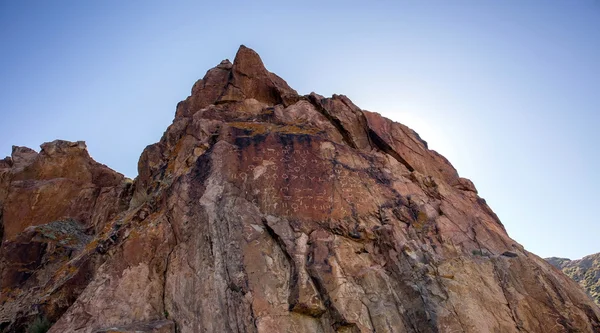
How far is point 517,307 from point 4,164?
37375 mm

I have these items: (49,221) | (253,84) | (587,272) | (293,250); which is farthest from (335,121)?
(587,272)

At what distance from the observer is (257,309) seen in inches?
575

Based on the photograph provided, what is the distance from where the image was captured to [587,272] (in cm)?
5116

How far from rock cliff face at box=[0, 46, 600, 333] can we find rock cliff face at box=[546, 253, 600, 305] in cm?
3374

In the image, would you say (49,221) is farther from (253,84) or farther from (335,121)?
(335,121)

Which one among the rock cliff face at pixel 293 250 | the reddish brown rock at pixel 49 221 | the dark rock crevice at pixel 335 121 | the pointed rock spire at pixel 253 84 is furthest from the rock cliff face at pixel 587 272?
the reddish brown rock at pixel 49 221

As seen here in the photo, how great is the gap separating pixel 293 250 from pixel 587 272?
5114 centimetres

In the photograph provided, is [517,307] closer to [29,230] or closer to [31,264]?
[31,264]

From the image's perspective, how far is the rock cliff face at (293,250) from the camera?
49.4 ft

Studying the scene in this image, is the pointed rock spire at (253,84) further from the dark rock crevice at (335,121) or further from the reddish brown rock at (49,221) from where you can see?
the reddish brown rock at (49,221)

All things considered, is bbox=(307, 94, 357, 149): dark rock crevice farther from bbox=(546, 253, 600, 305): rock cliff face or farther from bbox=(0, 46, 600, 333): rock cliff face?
bbox=(546, 253, 600, 305): rock cliff face

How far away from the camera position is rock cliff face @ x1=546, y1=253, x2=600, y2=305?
46.1m

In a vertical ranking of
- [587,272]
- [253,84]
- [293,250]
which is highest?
[253,84]

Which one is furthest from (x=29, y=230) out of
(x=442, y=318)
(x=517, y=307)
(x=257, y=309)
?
(x=517, y=307)
